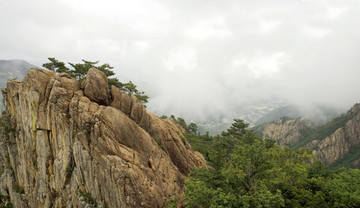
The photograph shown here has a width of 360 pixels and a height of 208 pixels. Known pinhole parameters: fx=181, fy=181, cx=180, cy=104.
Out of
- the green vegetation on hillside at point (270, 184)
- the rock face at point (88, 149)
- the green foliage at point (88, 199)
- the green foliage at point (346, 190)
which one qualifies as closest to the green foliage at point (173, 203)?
the green vegetation on hillside at point (270, 184)

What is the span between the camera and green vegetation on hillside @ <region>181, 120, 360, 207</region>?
21906mm

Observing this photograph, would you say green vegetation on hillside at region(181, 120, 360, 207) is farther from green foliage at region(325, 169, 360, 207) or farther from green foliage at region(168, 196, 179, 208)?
green foliage at region(168, 196, 179, 208)

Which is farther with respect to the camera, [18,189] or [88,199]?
[18,189]

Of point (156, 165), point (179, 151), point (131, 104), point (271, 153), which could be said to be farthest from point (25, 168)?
point (271, 153)

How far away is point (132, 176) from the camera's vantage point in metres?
26.8

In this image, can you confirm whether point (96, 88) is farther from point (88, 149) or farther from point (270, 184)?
point (270, 184)

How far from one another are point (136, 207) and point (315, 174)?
1157 inches

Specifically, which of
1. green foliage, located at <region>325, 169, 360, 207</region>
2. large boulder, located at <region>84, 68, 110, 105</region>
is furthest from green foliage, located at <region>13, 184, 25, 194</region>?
green foliage, located at <region>325, 169, 360, 207</region>

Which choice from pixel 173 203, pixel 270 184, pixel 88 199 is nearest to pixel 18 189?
pixel 88 199

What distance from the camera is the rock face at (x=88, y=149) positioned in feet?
89.9

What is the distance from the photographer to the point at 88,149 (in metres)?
28.9

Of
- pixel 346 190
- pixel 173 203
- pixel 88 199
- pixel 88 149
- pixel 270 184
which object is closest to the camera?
pixel 346 190

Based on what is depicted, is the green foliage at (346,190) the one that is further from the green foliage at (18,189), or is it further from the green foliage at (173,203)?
the green foliage at (18,189)

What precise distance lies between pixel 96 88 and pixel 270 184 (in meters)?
33.6
